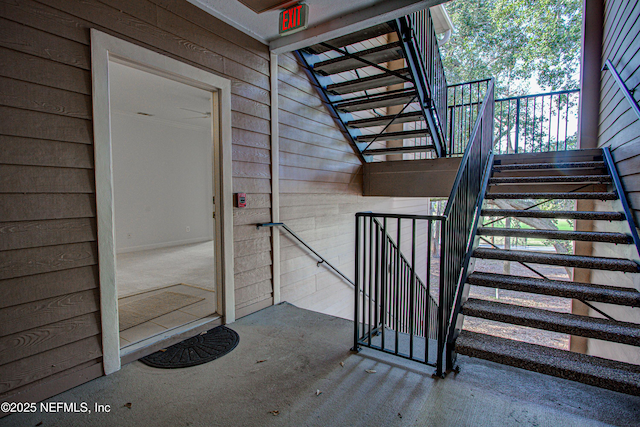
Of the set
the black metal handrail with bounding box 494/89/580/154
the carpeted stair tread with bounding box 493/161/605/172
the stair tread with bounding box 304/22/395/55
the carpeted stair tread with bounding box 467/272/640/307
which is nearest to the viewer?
the carpeted stair tread with bounding box 467/272/640/307

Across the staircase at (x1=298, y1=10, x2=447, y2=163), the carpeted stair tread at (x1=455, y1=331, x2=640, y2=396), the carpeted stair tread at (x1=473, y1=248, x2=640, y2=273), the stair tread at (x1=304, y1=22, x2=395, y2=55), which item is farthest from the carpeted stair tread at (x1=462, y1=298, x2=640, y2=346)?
the stair tread at (x1=304, y1=22, x2=395, y2=55)

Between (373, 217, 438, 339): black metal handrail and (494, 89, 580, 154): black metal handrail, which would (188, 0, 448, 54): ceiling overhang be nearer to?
(373, 217, 438, 339): black metal handrail

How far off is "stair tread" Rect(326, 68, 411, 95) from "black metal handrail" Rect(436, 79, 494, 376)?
3.13ft

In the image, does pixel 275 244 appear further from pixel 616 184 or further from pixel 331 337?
pixel 616 184

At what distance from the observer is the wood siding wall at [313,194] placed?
11.6ft

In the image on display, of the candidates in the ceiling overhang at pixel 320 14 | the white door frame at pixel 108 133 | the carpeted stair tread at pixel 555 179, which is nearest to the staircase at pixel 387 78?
the ceiling overhang at pixel 320 14

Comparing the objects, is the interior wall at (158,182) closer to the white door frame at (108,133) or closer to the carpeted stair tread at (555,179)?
the white door frame at (108,133)

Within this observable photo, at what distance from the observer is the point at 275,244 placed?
3357mm

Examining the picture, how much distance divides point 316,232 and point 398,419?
254 centimetres

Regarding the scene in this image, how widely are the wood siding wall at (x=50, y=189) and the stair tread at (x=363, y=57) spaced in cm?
188

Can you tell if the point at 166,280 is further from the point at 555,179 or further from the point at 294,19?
the point at 555,179

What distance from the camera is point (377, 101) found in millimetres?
3891

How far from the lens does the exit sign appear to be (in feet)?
8.29

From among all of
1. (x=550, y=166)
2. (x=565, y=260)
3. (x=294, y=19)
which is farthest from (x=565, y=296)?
(x=294, y=19)
